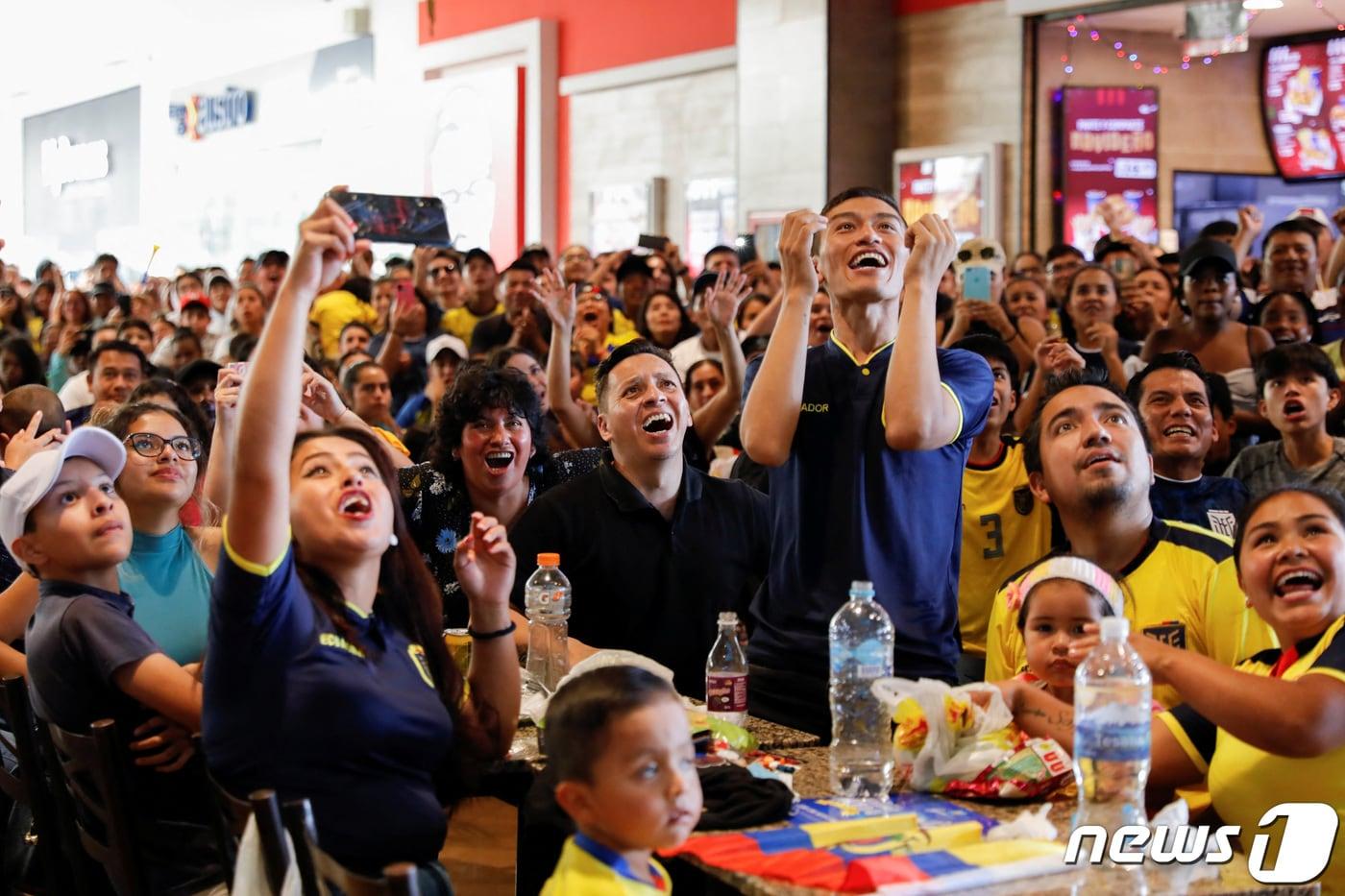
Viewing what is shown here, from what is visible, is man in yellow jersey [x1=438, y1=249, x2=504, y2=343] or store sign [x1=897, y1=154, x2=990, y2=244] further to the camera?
store sign [x1=897, y1=154, x2=990, y2=244]

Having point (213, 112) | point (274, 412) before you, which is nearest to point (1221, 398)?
point (274, 412)

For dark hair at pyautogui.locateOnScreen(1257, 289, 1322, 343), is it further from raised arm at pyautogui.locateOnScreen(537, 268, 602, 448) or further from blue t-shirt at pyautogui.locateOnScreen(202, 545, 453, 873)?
blue t-shirt at pyautogui.locateOnScreen(202, 545, 453, 873)

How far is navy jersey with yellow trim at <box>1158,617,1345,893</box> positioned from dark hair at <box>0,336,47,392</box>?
711 cm

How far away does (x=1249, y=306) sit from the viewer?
730cm

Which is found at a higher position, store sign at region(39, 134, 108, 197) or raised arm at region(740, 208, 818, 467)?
store sign at region(39, 134, 108, 197)

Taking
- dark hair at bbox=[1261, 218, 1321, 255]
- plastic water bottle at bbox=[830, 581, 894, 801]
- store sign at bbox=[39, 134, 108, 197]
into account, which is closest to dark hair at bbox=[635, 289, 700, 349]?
dark hair at bbox=[1261, 218, 1321, 255]

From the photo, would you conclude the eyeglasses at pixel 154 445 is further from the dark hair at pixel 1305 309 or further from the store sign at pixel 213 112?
the store sign at pixel 213 112

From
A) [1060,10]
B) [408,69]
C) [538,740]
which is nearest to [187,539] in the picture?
[538,740]

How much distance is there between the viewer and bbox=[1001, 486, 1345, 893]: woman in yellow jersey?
8.45ft

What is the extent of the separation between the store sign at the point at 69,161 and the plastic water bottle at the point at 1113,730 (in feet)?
78.5

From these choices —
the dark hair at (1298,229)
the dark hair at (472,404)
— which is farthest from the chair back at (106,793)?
the dark hair at (1298,229)

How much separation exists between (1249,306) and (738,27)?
6.34 metres

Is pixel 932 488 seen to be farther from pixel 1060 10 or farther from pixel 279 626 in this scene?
pixel 1060 10

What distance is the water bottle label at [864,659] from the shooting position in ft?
9.80
